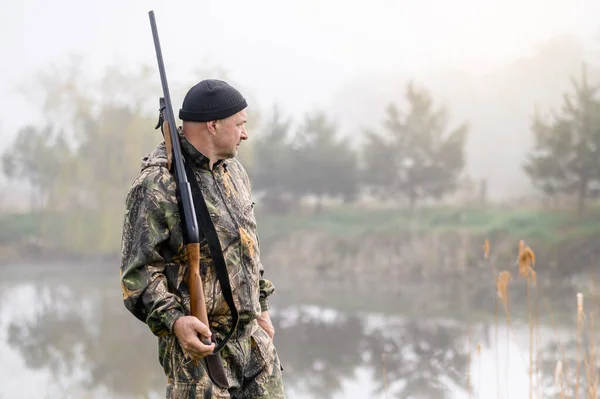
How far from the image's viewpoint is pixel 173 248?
2102mm

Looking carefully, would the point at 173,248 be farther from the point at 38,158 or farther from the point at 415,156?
the point at 38,158

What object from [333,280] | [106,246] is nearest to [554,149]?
[333,280]

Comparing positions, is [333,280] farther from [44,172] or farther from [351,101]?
[351,101]

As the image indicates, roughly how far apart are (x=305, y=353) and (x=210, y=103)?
38.7ft

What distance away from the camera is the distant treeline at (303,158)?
76.7ft

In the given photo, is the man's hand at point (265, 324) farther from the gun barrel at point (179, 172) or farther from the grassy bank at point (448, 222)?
the grassy bank at point (448, 222)

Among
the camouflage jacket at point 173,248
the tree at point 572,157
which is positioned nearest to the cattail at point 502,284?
the camouflage jacket at point 173,248

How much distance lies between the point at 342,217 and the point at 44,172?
11105 mm

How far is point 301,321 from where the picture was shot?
16453 mm

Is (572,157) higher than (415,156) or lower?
lower

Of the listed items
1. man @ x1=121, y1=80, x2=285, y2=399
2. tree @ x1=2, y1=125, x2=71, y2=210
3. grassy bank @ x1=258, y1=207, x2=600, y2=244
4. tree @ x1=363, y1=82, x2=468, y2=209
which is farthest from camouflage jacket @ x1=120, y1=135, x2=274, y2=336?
tree @ x1=2, y1=125, x2=71, y2=210

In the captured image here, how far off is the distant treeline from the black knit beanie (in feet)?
72.2

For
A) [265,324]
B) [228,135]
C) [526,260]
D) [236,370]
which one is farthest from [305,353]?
[228,135]

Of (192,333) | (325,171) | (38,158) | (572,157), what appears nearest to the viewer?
(192,333)
